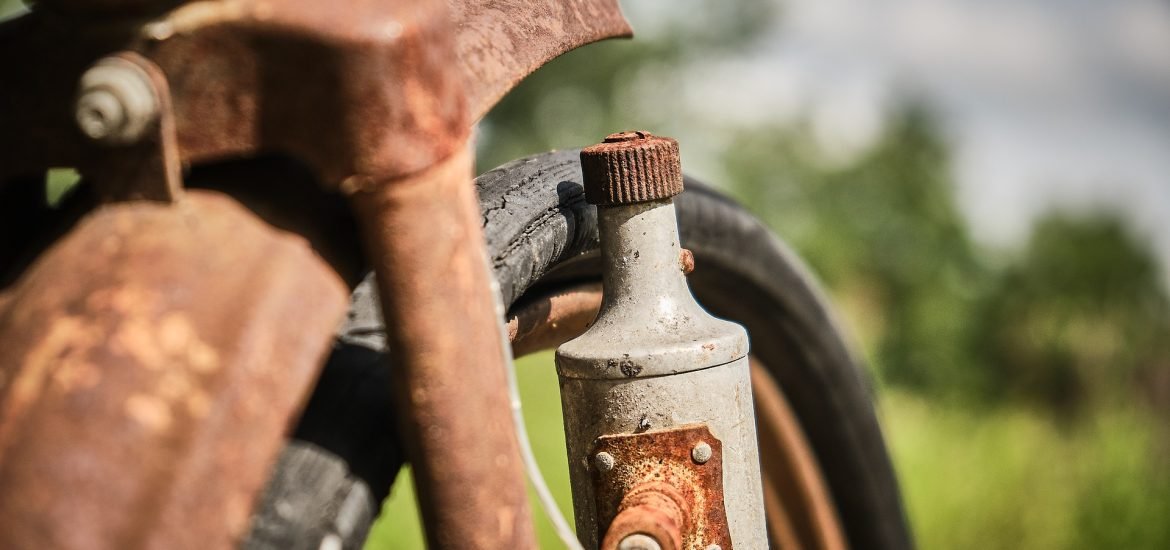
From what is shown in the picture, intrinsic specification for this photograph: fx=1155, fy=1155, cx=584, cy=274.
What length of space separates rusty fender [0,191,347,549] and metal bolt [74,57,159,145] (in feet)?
0.13

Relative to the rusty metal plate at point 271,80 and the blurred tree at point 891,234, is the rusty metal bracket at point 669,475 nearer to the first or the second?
the rusty metal plate at point 271,80

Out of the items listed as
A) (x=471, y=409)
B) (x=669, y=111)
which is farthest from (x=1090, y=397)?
(x=471, y=409)

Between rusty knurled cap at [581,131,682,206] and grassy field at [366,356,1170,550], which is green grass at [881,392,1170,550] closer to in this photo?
grassy field at [366,356,1170,550]

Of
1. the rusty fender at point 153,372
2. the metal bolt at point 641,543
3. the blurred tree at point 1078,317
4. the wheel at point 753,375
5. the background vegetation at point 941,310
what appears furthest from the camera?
the blurred tree at point 1078,317

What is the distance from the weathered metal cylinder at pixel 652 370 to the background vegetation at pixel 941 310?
1292 millimetres

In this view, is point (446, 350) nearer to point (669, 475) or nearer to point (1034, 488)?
point (669, 475)

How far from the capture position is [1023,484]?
441cm

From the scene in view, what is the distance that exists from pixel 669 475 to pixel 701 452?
3 cm

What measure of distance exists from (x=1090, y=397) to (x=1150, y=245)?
1.73 metres

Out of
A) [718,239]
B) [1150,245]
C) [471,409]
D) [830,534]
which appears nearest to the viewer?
[471,409]

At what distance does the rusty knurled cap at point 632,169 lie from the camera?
0.83 metres

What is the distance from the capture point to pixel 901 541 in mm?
1540

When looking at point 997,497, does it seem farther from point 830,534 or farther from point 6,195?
point 6,195

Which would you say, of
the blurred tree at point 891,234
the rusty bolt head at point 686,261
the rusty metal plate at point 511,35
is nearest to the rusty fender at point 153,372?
the rusty metal plate at point 511,35
